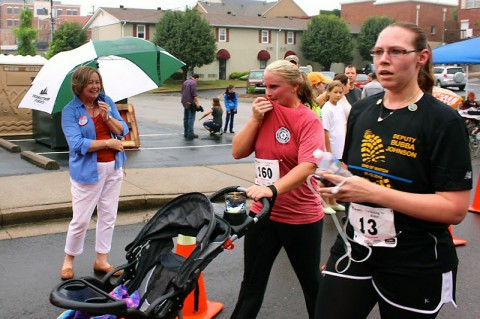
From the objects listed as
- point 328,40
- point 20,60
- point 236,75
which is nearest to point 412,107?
point 20,60

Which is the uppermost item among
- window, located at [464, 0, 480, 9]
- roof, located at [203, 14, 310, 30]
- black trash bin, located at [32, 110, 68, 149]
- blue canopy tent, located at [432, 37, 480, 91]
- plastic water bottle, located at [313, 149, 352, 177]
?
window, located at [464, 0, 480, 9]

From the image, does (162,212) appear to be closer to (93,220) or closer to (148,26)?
(93,220)

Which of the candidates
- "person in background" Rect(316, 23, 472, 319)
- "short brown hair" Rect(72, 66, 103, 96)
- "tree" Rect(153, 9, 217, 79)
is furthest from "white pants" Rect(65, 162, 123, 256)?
"tree" Rect(153, 9, 217, 79)

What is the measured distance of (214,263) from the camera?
590cm

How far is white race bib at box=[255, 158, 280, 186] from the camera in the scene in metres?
3.64

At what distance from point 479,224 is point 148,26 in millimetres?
57947

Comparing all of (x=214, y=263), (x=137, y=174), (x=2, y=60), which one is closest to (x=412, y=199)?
(x=214, y=263)

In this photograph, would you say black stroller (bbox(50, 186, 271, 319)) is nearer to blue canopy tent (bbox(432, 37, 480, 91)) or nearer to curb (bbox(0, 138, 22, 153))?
curb (bbox(0, 138, 22, 153))

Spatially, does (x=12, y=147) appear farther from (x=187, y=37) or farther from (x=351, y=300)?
(x=187, y=37)

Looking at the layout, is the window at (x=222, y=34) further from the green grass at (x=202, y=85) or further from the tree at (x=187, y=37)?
the tree at (x=187, y=37)

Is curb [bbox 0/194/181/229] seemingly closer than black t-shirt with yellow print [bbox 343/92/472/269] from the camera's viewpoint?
No

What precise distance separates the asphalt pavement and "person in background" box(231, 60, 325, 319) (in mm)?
1073

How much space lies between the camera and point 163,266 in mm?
3412

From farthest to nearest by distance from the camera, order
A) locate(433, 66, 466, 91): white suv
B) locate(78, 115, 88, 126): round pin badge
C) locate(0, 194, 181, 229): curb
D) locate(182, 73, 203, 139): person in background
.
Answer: locate(433, 66, 466, 91): white suv
locate(182, 73, 203, 139): person in background
locate(0, 194, 181, 229): curb
locate(78, 115, 88, 126): round pin badge
